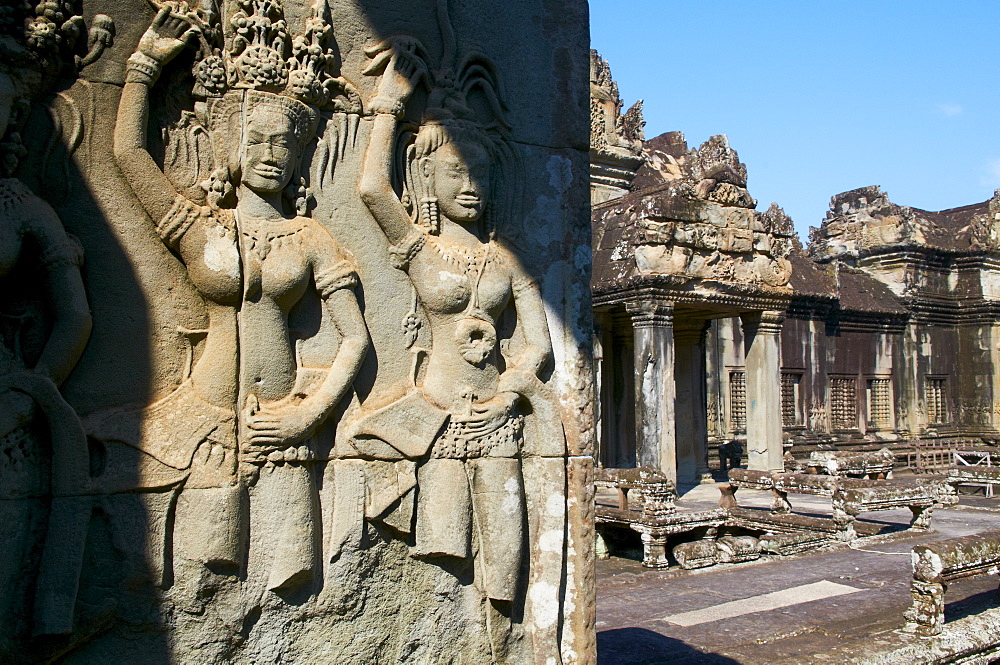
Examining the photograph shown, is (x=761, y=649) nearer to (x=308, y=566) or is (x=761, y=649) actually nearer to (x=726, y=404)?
(x=308, y=566)

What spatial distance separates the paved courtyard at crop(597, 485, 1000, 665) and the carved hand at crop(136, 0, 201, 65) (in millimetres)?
4248

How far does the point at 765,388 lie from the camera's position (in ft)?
47.1

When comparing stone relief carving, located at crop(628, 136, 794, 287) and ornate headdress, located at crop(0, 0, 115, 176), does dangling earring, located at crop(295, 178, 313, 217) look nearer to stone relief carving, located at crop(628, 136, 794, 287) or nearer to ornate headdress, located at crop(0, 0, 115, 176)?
ornate headdress, located at crop(0, 0, 115, 176)

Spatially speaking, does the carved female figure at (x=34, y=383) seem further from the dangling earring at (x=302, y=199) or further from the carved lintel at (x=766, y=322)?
the carved lintel at (x=766, y=322)

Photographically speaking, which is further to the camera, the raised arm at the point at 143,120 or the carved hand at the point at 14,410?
the raised arm at the point at 143,120

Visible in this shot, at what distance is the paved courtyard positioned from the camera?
554 cm

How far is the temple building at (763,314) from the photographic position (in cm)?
1319

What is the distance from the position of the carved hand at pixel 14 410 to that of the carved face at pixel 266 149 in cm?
103

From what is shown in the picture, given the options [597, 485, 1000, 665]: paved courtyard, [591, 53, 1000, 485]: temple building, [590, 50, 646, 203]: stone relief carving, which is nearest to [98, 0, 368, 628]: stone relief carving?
[597, 485, 1000, 665]: paved courtyard

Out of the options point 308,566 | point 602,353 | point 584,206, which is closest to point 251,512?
point 308,566

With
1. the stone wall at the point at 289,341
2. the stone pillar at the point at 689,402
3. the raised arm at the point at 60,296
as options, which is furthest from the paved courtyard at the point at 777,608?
the stone pillar at the point at 689,402

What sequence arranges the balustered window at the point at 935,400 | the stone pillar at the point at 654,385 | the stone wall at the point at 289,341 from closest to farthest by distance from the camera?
1. the stone wall at the point at 289,341
2. the stone pillar at the point at 654,385
3. the balustered window at the point at 935,400

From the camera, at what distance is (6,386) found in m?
2.70

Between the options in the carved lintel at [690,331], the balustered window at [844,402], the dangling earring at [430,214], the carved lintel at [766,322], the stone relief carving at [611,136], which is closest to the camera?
the dangling earring at [430,214]
